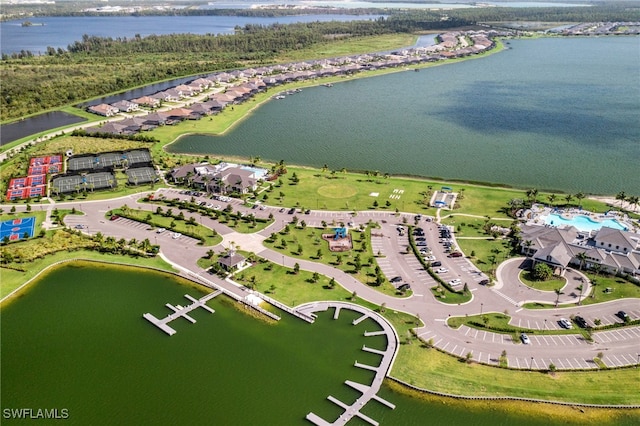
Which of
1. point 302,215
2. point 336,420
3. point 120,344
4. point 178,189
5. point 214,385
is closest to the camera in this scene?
point 336,420

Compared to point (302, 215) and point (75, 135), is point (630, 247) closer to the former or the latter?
point (302, 215)

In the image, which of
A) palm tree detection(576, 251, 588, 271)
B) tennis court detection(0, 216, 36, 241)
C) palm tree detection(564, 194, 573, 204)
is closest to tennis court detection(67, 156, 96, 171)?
tennis court detection(0, 216, 36, 241)

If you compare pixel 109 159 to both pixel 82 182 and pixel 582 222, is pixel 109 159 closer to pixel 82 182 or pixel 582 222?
pixel 82 182

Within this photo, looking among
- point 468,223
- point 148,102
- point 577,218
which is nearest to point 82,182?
point 148,102

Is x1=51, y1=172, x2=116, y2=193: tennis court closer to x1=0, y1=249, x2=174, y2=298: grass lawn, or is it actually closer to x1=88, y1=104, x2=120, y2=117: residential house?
x1=0, y1=249, x2=174, y2=298: grass lawn

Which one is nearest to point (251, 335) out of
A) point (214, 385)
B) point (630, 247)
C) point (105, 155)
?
point (214, 385)

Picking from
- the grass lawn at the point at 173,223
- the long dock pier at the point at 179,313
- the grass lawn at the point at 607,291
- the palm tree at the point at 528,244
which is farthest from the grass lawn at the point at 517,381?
the grass lawn at the point at 173,223
